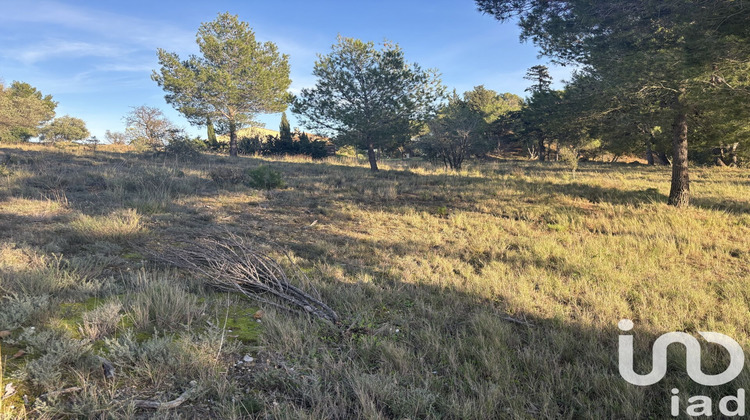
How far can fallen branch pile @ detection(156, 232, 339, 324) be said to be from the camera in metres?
3.53

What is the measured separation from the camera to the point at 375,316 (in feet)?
11.4

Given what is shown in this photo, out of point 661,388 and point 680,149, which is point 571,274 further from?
point 680,149

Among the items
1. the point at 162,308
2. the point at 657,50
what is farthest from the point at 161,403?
the point at 657,50

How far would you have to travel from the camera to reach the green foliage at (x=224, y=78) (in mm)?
24859

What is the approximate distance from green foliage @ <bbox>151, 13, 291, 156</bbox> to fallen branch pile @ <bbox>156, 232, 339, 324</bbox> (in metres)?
24.1

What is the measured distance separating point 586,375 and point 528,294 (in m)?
1.52

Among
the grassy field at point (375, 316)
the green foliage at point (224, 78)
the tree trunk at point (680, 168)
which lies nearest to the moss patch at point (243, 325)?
the grassy field at point (375, 316)

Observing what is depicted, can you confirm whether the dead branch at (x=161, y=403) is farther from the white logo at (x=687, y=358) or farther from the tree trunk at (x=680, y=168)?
the tree trunk at (x=680, y=168)

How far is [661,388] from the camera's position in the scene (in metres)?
2.35

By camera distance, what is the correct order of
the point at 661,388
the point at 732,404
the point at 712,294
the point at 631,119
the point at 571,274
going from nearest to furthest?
the point at 732,404
the point at 661,388
the point at 712,294
the point at 571,274
the point at 631,119

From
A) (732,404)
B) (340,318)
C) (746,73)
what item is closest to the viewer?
(732,404)

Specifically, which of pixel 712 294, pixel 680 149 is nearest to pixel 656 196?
pixel 680 149

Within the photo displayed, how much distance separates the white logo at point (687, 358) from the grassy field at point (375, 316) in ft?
0.19

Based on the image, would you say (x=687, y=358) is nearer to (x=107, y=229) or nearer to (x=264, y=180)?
(x=107, y=229)
